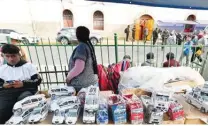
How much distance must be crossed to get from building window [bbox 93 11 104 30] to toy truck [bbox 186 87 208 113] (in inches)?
667

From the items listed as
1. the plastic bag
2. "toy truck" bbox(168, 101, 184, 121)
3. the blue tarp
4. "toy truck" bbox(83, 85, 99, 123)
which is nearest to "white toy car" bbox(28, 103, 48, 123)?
"toy truck" bbox(83, 85, 99, 123)

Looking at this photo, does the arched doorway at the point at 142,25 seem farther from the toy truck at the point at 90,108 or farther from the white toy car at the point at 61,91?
the toy truck at the point at 90,108

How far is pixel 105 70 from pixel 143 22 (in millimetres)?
15928

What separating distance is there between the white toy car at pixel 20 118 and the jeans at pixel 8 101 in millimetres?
548

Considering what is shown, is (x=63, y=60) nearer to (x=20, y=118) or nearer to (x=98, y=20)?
(x=20, y=118)

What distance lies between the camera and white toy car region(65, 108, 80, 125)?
1.49 meters

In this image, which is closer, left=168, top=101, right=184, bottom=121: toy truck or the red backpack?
left=168, top=101, right=184, bottom=121: toy truck

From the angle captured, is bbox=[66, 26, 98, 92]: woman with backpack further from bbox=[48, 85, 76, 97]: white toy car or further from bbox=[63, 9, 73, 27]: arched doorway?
bbox=[63, 9, 73, 27]: arched doorway

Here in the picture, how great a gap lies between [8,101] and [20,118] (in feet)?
2.79

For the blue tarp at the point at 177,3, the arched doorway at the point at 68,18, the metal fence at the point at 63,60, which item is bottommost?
the metal fence at the point at 63,60

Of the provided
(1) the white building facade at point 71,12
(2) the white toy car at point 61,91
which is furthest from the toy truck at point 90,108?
(1) the white building facade at point 71,12

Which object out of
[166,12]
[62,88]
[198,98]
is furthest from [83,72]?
[166,12]

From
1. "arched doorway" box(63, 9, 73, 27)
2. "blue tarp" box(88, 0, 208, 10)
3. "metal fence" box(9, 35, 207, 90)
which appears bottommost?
"metal fence" box(9, 35, 207, 90)

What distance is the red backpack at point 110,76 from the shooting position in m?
2.96
